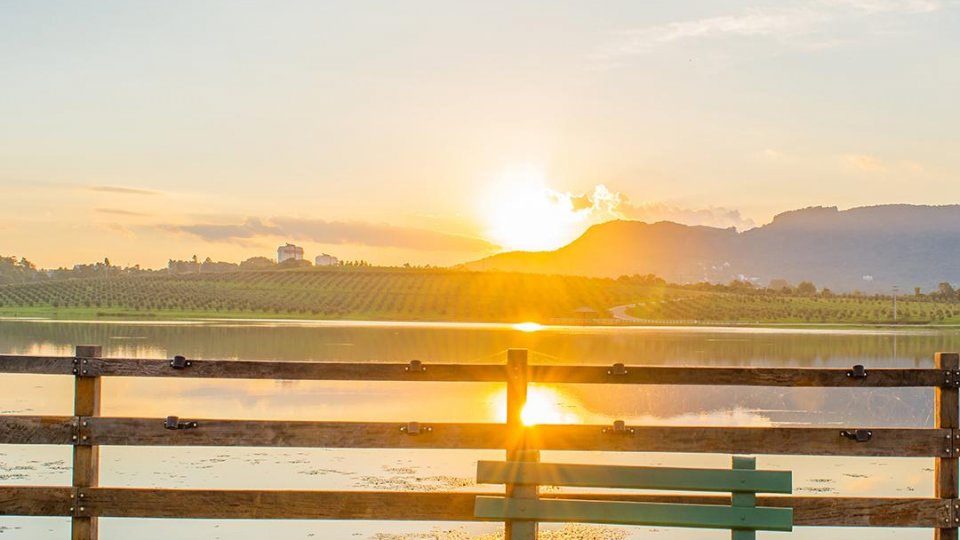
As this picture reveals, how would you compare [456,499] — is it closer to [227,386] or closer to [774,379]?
[774,379]

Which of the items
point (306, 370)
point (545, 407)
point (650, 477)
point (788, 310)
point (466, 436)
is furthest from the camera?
point (788, 310)

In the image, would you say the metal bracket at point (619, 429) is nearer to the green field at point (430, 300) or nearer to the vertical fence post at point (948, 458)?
the vertical fence post at point (948, 458)

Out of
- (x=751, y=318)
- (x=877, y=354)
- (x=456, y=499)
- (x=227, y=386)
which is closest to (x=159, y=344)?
(x=227, y=386)

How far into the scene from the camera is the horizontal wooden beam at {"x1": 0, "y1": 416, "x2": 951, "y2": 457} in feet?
24.6

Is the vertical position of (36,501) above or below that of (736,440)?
below

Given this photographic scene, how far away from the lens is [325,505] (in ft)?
24.7

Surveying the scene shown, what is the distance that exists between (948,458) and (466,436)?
10.3 feet

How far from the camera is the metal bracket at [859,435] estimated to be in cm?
750

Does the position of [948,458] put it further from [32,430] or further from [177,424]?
[32,430]

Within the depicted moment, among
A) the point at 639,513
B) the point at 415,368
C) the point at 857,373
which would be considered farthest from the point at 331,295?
the point at 639,513

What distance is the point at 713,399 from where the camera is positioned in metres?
25.4

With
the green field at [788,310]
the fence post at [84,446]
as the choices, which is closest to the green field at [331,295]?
the green field at [788,310]

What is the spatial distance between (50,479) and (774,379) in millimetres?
8782

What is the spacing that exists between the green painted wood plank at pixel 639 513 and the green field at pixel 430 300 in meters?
93.5
